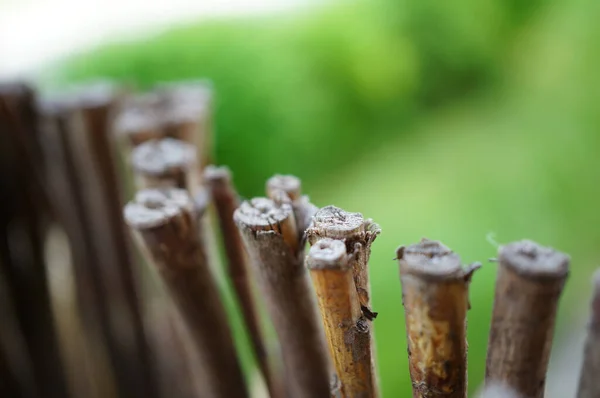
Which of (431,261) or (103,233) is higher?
(431,261)

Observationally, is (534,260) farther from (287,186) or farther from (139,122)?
(139,122)

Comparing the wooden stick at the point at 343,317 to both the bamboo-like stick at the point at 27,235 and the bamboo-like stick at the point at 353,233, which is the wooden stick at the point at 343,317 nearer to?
the bamboo-like stick at the point at 353,233

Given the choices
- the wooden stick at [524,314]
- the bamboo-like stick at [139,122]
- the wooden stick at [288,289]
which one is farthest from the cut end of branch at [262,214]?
the bamboo-like stick at [139,122]

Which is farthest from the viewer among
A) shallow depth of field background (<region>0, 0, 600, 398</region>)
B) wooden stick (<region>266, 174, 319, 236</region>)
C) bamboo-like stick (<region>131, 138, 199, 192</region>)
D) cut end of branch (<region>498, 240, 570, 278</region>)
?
shallow depth of field background (<region>0, 0, 600, 398</region>)

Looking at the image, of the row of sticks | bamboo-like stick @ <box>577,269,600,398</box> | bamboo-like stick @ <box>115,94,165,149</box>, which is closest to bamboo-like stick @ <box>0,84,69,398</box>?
the row of sticks

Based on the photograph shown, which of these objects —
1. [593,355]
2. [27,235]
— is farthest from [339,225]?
[27,235]

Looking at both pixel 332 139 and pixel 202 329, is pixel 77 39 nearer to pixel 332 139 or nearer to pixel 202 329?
pixel 332 139

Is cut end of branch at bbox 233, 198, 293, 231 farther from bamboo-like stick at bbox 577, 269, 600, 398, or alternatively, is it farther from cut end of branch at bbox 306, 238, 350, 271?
bamboo-like stick at bbox 577, 269, 600, 398

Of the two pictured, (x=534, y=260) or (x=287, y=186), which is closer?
(x=534, y=260)
